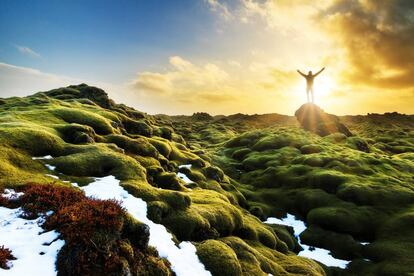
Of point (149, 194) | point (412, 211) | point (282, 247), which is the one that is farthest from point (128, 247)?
point (412, 211)

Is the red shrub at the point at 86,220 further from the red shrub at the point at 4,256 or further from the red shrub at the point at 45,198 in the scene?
the red shrub at the point at 4,256

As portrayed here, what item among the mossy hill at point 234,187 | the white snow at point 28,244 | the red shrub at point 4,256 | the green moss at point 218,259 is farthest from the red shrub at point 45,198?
the green moss at point 218,259

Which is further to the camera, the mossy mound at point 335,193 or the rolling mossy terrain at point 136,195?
the mossy mound at point 335,193

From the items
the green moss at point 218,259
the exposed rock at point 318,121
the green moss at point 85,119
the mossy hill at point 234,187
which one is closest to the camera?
the green moss at point 218,259

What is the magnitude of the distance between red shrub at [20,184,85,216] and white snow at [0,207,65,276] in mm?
1010

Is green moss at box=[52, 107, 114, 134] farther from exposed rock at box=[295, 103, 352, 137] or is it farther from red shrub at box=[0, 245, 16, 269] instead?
exposed rock at box=[295, 103, 352, 137]

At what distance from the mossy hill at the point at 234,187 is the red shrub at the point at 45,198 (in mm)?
Result: 2783

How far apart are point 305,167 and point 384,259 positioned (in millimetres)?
39458

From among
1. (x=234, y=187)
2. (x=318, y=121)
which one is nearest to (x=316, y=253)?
(x=234, y=187)

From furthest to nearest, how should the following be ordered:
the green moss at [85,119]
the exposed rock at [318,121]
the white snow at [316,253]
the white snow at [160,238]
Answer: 1. the exposed rock at [318,121]
2. the green moss at [85,119]
3. the white snow at [316,253]
4. the white snow at [160,238]

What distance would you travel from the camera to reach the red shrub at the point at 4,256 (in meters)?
16.3

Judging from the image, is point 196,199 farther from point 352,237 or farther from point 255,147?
point 255,147

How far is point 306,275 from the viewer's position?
35.3 metres

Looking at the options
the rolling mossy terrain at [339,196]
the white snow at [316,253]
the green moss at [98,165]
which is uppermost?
the green moss at [98,165]
